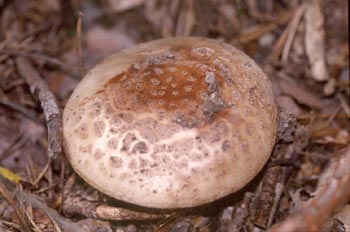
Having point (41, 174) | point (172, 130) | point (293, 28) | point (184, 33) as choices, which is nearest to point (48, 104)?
point (41, 174)

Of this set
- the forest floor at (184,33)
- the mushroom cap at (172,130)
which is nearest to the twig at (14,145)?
the forest floor at (184,33)

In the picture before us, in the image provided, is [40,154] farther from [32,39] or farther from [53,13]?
[53,13]

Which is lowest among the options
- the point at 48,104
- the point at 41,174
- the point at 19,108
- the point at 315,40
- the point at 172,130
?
the point at 41,174

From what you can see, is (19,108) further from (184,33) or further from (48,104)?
(184,33)

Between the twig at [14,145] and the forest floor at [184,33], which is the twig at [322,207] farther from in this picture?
the twig at [14,145]

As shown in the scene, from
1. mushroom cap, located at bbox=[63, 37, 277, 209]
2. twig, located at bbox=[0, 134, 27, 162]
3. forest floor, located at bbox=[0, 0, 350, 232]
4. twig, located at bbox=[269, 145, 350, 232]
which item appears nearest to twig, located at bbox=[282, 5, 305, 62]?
forest floor, located at bbox=[0, 0, 350, 232]

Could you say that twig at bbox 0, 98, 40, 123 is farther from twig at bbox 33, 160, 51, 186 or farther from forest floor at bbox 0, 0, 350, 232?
twig at bbox 33, 160, 51, 186
